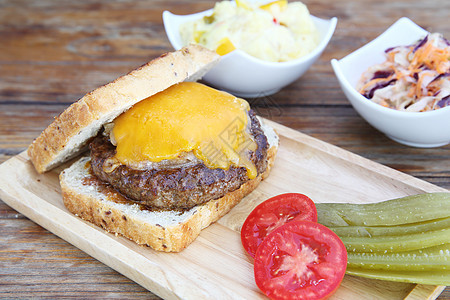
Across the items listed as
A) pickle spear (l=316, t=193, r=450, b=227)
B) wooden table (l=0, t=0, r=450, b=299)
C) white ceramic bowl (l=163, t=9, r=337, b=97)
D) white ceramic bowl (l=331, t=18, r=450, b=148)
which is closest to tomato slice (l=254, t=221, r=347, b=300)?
pickle spear (l=316, t=193, r=450, b=227)

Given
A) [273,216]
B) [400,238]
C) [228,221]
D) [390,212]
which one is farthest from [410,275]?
[228,221]

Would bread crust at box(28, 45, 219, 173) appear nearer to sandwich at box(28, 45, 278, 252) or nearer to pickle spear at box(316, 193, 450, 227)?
sandwich at box(28, 45, 278, 252)

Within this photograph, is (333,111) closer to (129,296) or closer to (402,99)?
(402,99)

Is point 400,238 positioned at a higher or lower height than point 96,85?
higher

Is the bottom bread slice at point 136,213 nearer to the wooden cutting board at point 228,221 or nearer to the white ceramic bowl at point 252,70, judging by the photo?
the wooden cutting board at point 228,221

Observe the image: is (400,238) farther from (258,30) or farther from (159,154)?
(258,30)
